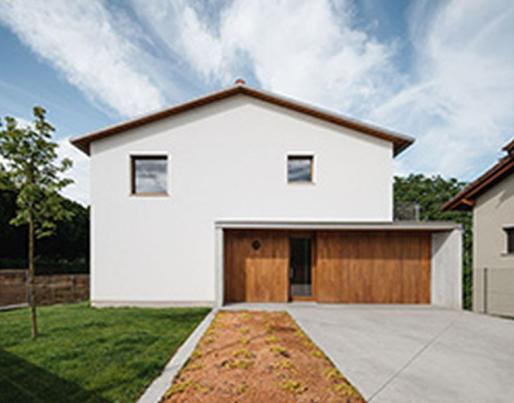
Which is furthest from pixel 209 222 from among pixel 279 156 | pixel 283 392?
A: pixel 283 392

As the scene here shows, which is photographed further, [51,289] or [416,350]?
[51,289]

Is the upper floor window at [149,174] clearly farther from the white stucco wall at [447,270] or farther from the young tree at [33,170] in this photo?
the white stucco wall at [447,270]

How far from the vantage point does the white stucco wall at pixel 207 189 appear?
31.0ft

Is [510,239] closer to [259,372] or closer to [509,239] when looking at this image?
[509,239]

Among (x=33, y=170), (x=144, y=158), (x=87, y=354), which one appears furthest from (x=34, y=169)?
(x=144, y=158)

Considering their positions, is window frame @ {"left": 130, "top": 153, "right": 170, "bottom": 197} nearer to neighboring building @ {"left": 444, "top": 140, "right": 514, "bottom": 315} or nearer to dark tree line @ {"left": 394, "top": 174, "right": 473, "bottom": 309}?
neighboring building @ {"left": 444, "top": 140, "right": 514, "bottom": 315}

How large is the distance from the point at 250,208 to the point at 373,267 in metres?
4.77

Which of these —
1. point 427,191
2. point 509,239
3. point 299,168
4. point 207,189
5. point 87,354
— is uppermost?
point 427,191

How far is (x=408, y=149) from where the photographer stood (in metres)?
10.5

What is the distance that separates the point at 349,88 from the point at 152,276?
10.4m

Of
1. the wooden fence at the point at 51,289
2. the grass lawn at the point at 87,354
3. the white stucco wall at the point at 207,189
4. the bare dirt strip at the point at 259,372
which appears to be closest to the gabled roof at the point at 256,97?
the white stucco wall at the point at 207,189

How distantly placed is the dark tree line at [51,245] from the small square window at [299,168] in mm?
13669

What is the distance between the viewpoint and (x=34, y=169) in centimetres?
605

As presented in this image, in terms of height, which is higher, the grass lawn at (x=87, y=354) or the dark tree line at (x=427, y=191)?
the dark tree line at (x=427, y=191)
